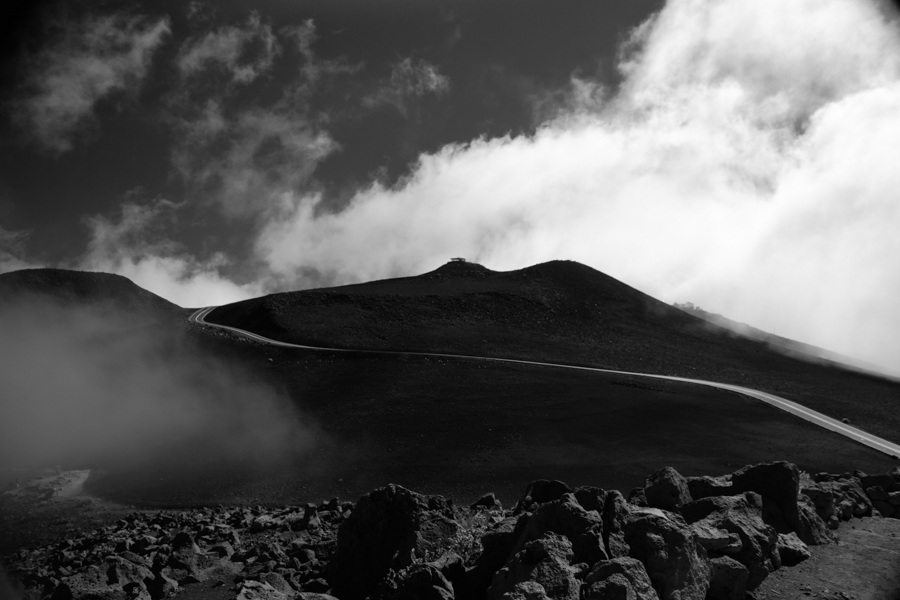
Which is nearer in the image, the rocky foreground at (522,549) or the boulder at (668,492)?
the rocky foreground at (522,549)

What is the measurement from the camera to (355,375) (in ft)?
136

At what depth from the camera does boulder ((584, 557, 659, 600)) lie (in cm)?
744

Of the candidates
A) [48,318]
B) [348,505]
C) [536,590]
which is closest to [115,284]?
[48,318]

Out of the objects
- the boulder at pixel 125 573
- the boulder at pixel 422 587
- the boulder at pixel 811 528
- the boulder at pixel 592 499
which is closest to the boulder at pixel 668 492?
the boulder at pixel 592 499

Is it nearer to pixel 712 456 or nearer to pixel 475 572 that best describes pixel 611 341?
pixel 712 456

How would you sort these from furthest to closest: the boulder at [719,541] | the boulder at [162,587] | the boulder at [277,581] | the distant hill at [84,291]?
the distant hill at [84,291]
the boulder at [162,587]
the boulder at [277,581]
the boulder at [719,541]

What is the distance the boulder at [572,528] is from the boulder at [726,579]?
164 centimetres

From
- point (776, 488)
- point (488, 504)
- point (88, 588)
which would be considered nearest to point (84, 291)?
point (488, 504)

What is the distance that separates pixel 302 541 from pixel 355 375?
26.7 m

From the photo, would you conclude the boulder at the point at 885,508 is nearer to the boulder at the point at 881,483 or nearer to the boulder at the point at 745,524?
the boulder at the point at 881,483

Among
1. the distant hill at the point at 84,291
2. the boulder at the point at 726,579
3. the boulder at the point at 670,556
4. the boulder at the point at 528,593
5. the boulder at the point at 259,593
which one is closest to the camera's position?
the boulder at the point at 528,593

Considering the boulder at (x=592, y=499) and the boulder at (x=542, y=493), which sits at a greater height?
the boulder at (x=592, y=499)

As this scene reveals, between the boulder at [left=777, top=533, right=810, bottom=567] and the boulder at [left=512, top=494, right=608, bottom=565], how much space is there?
373 cm

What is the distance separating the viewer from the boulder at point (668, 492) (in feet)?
38.1
